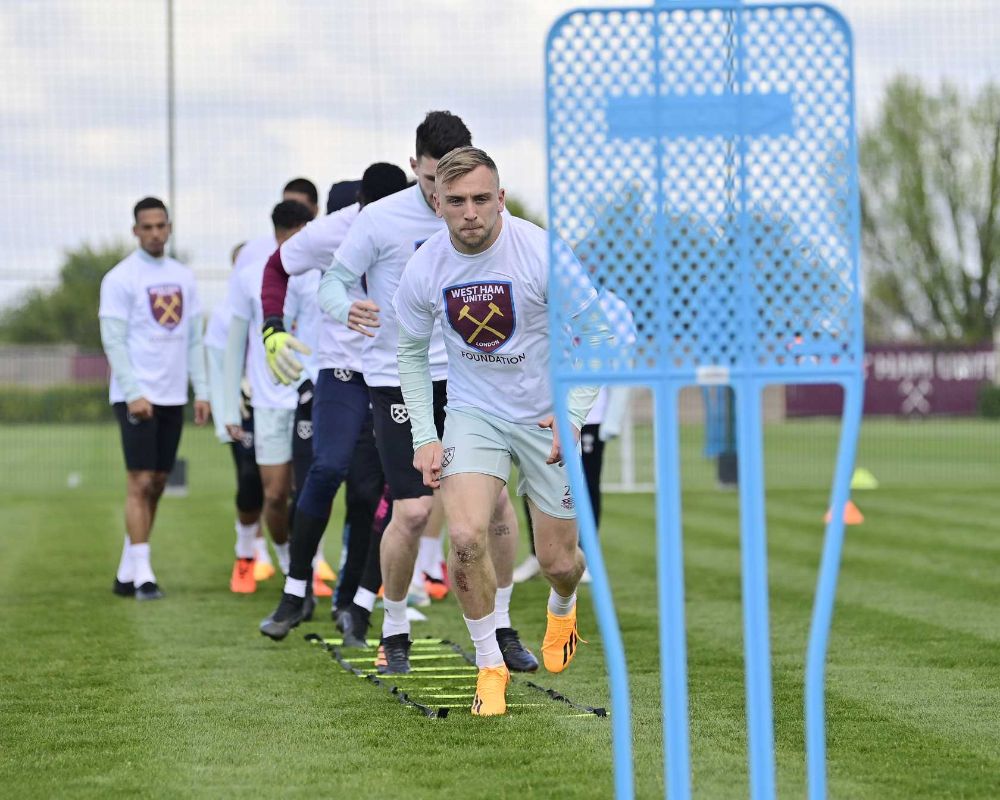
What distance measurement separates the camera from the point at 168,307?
34.1 ft

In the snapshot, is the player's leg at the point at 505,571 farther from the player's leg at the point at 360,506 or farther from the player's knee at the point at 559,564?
the player's leg at the point at 360,506

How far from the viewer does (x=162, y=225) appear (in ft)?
33.9

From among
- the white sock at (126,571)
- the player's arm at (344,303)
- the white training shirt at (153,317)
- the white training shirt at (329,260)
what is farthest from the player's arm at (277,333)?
the white sock at (126,571)

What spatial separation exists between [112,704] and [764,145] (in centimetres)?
360

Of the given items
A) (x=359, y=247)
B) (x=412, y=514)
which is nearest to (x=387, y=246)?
(x=359, y=247)

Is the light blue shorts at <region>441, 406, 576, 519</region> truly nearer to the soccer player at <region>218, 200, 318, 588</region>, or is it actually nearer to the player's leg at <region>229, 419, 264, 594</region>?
the soccer player at <region>218, 200, 318, 588</region>

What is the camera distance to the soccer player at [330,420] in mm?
7582

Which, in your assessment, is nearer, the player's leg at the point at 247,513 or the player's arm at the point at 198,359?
the player's leg at the point at 247,513

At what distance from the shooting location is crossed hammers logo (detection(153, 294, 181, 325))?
407 inches

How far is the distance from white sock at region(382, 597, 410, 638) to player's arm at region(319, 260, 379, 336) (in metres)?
1.17

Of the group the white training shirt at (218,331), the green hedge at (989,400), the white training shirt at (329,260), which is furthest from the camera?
the green hedge at (989,400)

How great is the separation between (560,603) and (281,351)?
5.44 feet

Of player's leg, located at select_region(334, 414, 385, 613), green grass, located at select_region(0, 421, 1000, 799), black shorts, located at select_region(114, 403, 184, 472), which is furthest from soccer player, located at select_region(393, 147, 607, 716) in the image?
black shorts, located at select_region(114, 403, 184, 472)

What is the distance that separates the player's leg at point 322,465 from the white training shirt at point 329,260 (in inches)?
3.5
